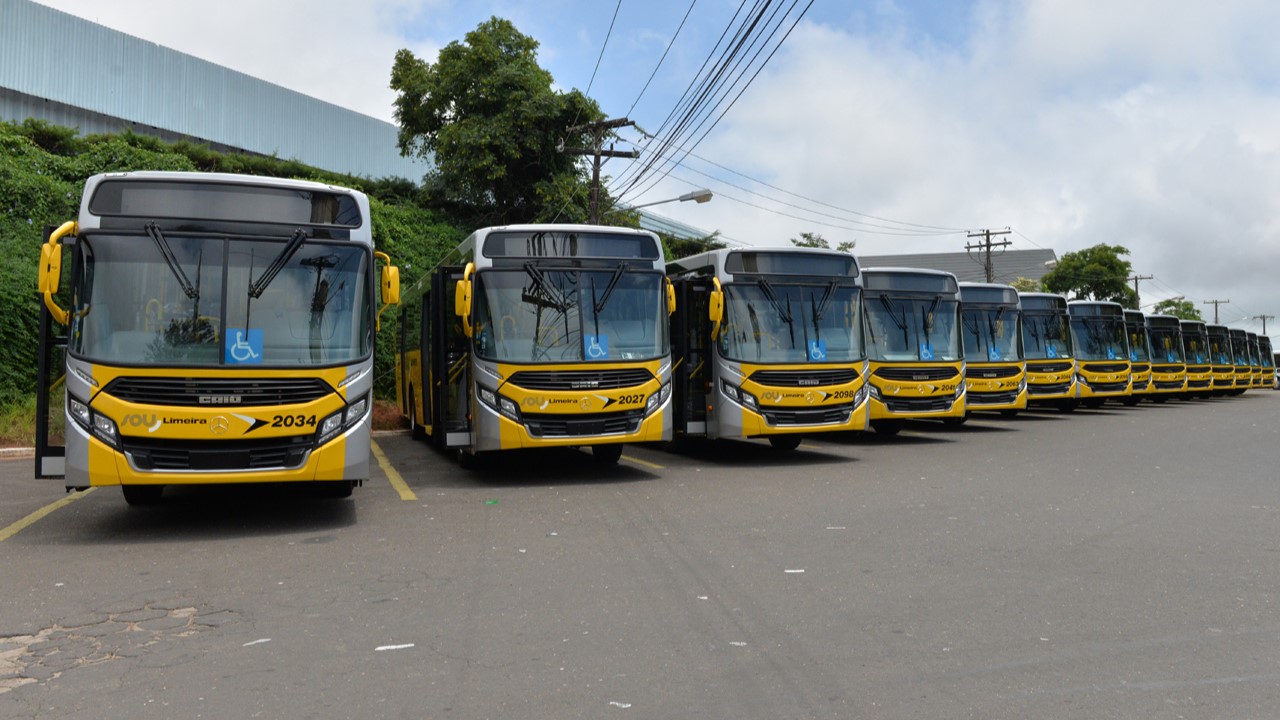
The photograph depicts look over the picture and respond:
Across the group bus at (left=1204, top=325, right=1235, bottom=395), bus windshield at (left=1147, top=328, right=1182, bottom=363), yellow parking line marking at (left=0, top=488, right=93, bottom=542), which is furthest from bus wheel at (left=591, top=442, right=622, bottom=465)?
bus at (left=1204, top=325, right=1235, bottom=395)

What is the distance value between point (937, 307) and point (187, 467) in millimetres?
13099

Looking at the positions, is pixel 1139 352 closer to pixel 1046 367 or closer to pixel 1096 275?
pixel 1046 367

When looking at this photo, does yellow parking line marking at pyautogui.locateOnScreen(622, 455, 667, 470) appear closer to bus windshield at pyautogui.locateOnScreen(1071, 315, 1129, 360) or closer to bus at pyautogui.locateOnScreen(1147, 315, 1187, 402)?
bus windshield at pyautogui.locateOnScreen(1071, 315, 1129, 360)

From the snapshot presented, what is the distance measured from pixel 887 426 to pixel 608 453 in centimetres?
755

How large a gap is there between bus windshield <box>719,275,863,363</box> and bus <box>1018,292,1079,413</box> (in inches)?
434

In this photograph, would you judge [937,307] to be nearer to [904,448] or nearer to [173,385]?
[904,448]

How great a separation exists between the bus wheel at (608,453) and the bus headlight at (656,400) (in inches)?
61.7

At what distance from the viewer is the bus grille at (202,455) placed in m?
8.16

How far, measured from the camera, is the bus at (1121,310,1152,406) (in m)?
29.6

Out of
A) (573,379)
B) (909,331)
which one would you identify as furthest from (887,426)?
(573,379)

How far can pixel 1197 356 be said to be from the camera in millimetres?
35688

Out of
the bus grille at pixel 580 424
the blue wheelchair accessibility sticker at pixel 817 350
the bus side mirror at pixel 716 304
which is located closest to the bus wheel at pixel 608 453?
the bus grille at pixel 580 424

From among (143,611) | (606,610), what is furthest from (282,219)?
(606,610)

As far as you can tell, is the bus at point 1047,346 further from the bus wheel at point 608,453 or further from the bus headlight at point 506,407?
the bus headlight at point 506,407
